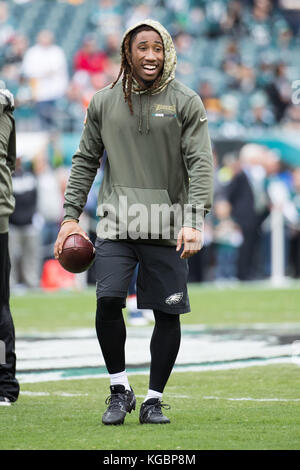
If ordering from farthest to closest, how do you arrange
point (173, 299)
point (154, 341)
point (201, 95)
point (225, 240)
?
1. point (201, 95)
2. point (225, 240)
3. point (154, 341)
4. point (173, 299)

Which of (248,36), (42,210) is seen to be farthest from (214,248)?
(248,36)

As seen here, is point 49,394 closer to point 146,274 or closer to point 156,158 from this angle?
point 146,274

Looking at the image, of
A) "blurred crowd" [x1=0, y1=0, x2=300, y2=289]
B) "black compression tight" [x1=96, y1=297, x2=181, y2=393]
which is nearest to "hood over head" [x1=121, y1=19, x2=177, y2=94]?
"black compression tight" [x1=96, y1=297, x2=181, y2=393]

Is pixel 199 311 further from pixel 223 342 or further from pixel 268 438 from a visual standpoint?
pixel 268 438

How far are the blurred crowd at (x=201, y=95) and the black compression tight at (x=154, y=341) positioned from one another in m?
10.0

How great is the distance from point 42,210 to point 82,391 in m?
10.4

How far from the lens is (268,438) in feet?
15.9

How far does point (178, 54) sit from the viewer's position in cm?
2228

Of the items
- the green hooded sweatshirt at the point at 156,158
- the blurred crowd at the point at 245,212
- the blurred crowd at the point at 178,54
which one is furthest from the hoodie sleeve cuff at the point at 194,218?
the blurred crowd at the point at 178,54

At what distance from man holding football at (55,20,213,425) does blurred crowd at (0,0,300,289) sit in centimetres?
996

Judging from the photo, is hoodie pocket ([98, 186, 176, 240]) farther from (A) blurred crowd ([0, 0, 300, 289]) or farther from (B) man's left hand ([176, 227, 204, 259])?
(A) blurred crowd ([0, 0, 300, 289])

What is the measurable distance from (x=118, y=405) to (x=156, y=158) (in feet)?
4.02

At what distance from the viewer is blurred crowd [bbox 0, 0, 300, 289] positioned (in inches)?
663

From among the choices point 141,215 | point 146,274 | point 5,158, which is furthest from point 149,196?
point 5,158
